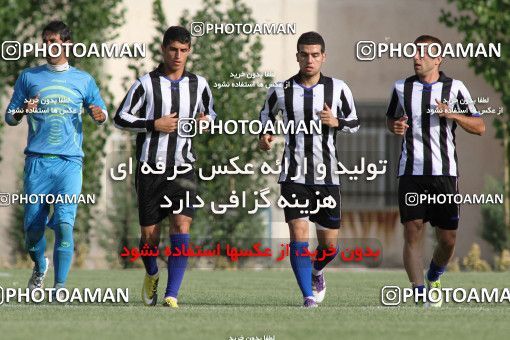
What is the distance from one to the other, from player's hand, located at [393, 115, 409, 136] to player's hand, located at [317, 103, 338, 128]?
46 cm

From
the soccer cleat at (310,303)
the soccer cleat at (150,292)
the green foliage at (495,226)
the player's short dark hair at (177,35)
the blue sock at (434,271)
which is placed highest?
the player's short dark hair at (177,35)

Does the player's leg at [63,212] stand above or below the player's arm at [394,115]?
below

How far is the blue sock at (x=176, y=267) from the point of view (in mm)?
11375

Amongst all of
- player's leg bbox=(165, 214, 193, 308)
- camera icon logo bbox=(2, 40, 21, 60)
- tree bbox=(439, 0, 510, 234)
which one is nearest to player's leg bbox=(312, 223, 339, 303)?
player's leg bbox=(165, 214, 193, 308)

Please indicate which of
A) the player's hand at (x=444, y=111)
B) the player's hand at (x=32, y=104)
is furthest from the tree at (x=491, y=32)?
the player's hand at (x=32, y=104)

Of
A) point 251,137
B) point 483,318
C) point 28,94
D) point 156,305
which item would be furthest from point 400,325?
point 251,137

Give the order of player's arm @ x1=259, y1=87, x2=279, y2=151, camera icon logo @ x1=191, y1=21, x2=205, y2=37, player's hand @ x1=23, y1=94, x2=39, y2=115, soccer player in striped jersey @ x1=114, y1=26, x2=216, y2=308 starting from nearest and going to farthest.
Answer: soccer player in striped jersey @ x1=114, y1=26, x2=216, y2=308
player's arm @ x1=259, y1=87, x2=279, y2=151
player's hand @ x1=23, y1=94, x2=39, y2=115
camera icon logo @ x1=191, y1=21, x2=205, y2=37

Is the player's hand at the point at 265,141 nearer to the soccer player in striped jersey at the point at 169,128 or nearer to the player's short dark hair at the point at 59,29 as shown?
the soccer player in striped jersey at the point at 169,128

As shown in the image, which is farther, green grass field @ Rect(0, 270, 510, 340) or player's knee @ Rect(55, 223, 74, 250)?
player's knee @ Rect(55, 223, 74, 250)

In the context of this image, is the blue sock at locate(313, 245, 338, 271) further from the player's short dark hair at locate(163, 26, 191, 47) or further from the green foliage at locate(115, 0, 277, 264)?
the green foliage at locate(115, 0, 277, 264)

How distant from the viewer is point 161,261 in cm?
2147

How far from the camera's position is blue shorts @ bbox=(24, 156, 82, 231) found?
11.8 m

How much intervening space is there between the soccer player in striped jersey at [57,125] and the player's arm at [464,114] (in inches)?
105

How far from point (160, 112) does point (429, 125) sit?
2085mm
